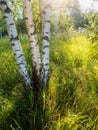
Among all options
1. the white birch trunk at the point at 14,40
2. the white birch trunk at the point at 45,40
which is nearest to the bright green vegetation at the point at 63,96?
the white birch trunk at the point at 45,40

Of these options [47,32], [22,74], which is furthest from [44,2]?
[22,74]

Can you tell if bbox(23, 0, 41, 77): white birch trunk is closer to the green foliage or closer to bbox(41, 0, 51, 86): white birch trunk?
bbox(41, 0, 51, 86): white birch trunk

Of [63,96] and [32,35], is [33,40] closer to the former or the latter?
[32,35]

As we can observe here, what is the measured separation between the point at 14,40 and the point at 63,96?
4.44 feet

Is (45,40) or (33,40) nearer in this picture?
(33,40)

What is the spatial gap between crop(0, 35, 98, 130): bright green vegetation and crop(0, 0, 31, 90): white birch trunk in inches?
12.4

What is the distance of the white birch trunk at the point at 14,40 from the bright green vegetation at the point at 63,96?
1.04 ft

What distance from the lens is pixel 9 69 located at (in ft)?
22.8

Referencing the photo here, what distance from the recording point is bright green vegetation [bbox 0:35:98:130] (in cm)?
400

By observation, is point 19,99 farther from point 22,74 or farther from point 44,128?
point 44,128

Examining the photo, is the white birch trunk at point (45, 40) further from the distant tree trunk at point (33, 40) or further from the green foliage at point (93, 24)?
the green foliage at point (93, 24)

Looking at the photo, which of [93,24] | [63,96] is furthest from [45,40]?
[93,24]

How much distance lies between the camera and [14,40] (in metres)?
5.10

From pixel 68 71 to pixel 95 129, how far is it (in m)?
2.76
